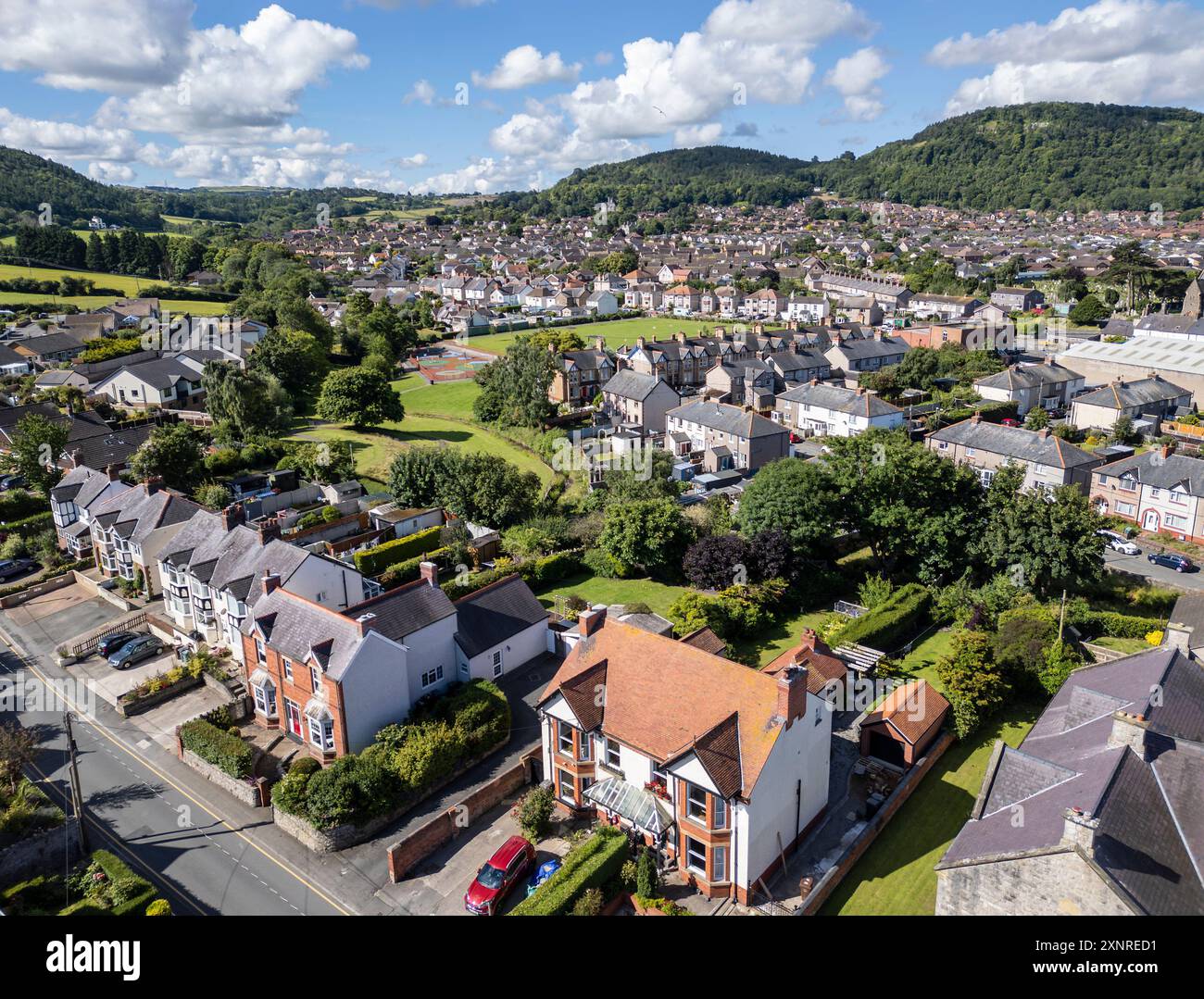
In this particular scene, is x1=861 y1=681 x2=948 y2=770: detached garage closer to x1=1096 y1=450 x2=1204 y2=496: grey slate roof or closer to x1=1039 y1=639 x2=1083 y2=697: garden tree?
x1=1039 y1=639 x2=1083 y2=697: garden tree

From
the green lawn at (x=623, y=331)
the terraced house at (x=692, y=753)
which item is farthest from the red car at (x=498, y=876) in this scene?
the green lawn at (x=623, y=331)

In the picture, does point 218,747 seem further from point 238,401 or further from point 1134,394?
point 1134,394

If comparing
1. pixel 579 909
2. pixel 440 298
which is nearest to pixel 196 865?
pixel 579 909

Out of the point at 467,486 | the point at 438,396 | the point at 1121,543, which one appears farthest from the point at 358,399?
the point at 1121,543

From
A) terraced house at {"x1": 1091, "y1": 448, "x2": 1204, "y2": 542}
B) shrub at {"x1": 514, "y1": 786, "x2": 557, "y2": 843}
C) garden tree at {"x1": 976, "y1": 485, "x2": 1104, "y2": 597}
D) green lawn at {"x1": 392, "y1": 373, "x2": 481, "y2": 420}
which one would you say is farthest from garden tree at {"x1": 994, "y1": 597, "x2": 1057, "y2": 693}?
green lawn at {"x1": 392, "y1": 373, "x2": 481, "y2": 420}

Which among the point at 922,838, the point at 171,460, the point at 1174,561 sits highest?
the point at 171,460

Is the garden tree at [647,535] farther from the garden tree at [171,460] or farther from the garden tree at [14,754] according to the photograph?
the garden tree at [171,460]

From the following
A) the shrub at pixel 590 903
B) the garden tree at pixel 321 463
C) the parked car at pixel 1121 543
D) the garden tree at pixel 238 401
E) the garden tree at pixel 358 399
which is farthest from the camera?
the garden tree at pixel 358 399

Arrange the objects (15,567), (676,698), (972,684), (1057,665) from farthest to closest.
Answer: (15,567) < (1057,665) < (972,684) < (676,698)
